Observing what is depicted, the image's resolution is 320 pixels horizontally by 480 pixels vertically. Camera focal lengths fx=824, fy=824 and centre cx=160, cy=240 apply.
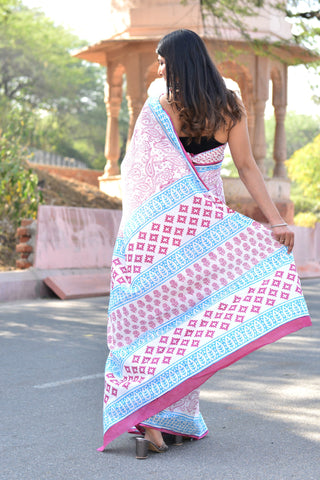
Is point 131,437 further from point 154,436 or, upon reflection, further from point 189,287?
point 189,287

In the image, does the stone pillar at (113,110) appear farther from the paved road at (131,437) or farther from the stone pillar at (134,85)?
the paved road at (131,437)

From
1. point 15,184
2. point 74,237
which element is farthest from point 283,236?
point 15,184

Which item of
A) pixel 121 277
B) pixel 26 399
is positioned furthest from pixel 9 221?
pixel 121 277

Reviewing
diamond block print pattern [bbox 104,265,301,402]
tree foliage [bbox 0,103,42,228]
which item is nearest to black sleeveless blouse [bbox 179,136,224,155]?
diamond block print pattern [bbox 104,265,301,402]

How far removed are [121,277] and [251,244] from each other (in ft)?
2.05

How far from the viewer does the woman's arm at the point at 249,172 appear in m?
3.89

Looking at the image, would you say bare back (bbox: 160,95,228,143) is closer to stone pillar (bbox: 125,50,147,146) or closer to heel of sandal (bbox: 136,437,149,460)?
heel of sandal (bbox: 136,437,149,460)

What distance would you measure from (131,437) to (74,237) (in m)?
8.49

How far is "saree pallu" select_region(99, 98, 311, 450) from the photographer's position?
12.1 ft

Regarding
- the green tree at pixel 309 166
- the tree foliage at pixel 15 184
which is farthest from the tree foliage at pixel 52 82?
the tree foliage at pixel 15 184

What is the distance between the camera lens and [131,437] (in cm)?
418

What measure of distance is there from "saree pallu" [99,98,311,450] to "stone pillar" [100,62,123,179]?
19.2 meters

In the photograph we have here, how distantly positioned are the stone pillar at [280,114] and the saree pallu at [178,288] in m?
21.6

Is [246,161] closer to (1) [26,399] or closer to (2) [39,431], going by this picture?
(2) [39,431]
